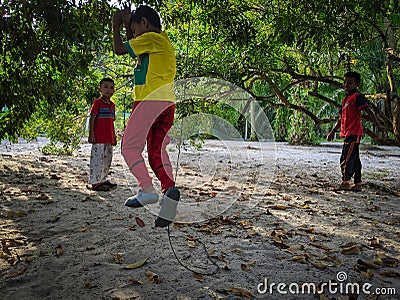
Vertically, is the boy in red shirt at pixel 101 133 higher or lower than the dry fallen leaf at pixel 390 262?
higher

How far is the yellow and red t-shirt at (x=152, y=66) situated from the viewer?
6.84 ft

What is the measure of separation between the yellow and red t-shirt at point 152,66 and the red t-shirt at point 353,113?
398cm

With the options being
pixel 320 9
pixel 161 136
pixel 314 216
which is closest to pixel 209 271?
pixel 161 136

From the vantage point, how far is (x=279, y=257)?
2811 millimetres

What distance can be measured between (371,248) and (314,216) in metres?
1.05

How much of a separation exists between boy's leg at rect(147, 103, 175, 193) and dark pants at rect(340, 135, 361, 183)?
4040 millimetres

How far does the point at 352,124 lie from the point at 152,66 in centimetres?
413

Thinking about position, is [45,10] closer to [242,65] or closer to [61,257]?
[61,257]

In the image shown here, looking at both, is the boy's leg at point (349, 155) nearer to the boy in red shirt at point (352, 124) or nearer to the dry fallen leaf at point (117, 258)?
the boy in red shirt at point (352, 124)

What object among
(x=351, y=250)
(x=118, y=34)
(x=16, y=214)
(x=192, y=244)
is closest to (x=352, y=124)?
(x=351, y=250)

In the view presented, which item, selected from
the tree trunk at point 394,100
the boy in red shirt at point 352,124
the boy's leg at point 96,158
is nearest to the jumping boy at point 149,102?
the boy's leg at point 96,158

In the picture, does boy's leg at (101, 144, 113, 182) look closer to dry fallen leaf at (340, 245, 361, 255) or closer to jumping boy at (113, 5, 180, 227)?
jumping boy at (113, 5, 180, 227)

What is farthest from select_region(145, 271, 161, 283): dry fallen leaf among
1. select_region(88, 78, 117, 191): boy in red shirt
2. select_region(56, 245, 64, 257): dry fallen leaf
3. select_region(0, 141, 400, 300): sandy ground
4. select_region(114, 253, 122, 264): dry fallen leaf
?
select_region(88, 78, 117, 191): boy in red shirt

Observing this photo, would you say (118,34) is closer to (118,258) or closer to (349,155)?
(118,258)
